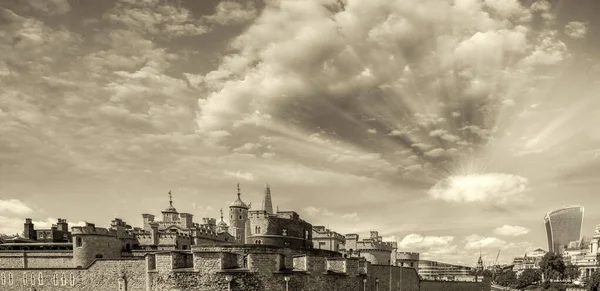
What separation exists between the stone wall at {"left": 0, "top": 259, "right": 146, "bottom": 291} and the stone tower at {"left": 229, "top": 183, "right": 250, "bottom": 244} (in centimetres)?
2913

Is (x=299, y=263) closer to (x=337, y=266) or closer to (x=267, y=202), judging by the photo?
(x=337, y=266)

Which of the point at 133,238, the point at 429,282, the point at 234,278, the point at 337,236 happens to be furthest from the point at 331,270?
the point at 337,236

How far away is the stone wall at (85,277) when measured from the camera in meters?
51.1

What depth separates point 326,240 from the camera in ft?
305

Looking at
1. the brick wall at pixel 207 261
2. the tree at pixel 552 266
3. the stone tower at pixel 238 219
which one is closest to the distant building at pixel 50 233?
the stone tower at pixel 238 219

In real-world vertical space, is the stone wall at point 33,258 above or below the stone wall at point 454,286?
above

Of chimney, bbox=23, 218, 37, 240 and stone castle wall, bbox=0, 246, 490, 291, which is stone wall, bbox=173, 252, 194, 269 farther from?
chimney, bbox=23, 218, 37, 240

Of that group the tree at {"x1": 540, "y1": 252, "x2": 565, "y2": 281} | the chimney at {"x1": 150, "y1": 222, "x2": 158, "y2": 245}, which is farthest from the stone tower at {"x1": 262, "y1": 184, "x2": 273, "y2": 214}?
the tree at {"x1": 540, "y1": 252, "x2": 565, "y2": 281}

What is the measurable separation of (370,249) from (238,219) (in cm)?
2668

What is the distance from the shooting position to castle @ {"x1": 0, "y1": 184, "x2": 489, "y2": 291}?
39.0m

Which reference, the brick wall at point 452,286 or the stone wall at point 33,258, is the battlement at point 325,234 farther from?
the stone wall at point 33,258

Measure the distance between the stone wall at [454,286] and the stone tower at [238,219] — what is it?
1249 inches

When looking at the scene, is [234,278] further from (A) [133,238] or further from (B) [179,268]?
(A) [133,238]

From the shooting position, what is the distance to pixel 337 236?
94688mm
